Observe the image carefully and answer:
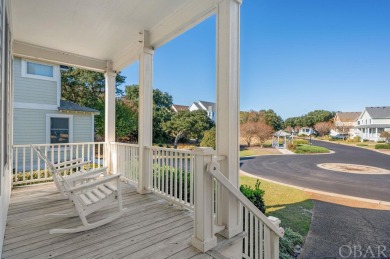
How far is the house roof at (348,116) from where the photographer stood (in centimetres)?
3256

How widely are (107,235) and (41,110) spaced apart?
809 cm

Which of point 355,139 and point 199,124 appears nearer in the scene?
point 199,124

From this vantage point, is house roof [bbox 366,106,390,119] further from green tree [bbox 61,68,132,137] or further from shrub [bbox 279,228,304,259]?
green tree [bbox 61,68,132,137]

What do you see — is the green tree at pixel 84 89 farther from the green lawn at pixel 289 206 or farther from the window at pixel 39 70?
the green lawn at pixel 289 206

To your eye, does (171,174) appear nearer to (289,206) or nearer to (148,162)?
(148,162)

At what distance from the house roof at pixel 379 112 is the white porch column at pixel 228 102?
100ft

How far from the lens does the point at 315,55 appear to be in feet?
59.7

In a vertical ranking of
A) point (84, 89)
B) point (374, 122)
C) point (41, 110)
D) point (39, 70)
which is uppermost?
point (84, 89)

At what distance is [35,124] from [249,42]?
52.0 ft

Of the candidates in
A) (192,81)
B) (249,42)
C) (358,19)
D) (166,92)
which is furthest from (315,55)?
(166,92)

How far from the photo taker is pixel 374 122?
25.0 m

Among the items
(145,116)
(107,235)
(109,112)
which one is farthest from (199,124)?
(107,235)

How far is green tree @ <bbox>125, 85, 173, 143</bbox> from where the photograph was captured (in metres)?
13.8

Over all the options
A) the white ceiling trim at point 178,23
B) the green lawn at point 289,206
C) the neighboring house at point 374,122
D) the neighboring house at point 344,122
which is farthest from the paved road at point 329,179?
the neighboring house at point 344,122
